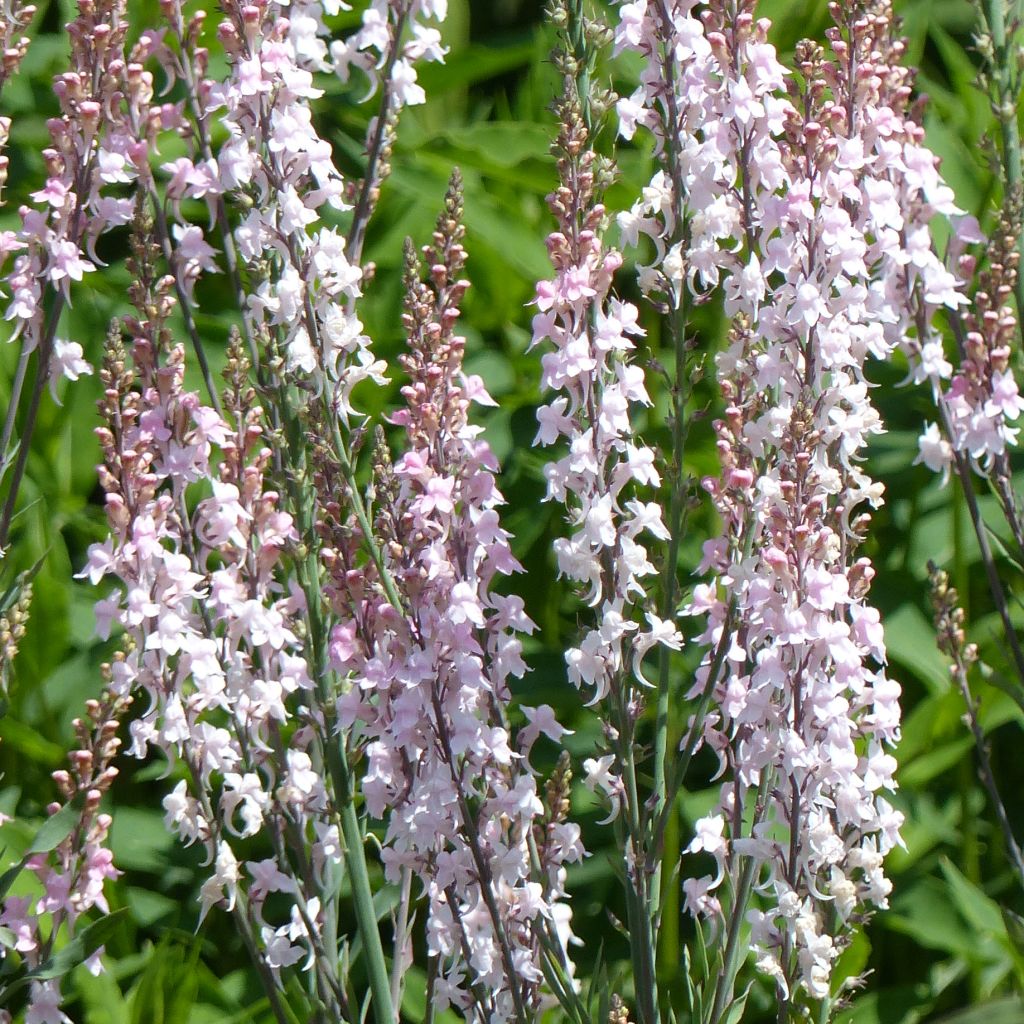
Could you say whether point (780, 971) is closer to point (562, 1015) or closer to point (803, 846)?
point (803, 846)

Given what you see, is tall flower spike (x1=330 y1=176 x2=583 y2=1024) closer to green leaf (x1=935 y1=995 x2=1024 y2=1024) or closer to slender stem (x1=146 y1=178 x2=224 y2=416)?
slender stem (x1=146 y1=178 x2=224 y2=416)

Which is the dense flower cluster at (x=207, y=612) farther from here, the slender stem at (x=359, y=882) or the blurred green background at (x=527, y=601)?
the blurred green background at (x=527, y=601)

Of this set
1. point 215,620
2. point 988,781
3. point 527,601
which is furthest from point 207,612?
point 527,601

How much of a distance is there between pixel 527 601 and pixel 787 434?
105cm

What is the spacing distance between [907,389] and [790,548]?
1.18m

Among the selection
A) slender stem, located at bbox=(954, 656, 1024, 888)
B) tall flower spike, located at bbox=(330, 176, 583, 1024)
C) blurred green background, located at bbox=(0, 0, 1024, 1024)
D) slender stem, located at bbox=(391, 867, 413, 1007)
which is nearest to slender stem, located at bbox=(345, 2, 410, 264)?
tall flower spike, located at bbox=(330, 176, 583, 1024)

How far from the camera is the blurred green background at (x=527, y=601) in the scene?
1.80 m

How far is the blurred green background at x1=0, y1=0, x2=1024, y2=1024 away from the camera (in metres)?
1.80

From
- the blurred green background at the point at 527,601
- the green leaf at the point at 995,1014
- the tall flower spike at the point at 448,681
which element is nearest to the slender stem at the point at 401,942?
the tall flower spike at the point at 448,681

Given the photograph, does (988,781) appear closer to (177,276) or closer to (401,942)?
(401,942)

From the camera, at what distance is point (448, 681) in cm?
112

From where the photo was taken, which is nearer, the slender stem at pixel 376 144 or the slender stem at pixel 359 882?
the slender stem at pixel 359 882

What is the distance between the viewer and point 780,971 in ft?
3.71

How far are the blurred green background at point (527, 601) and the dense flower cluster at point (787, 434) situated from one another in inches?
16.7
